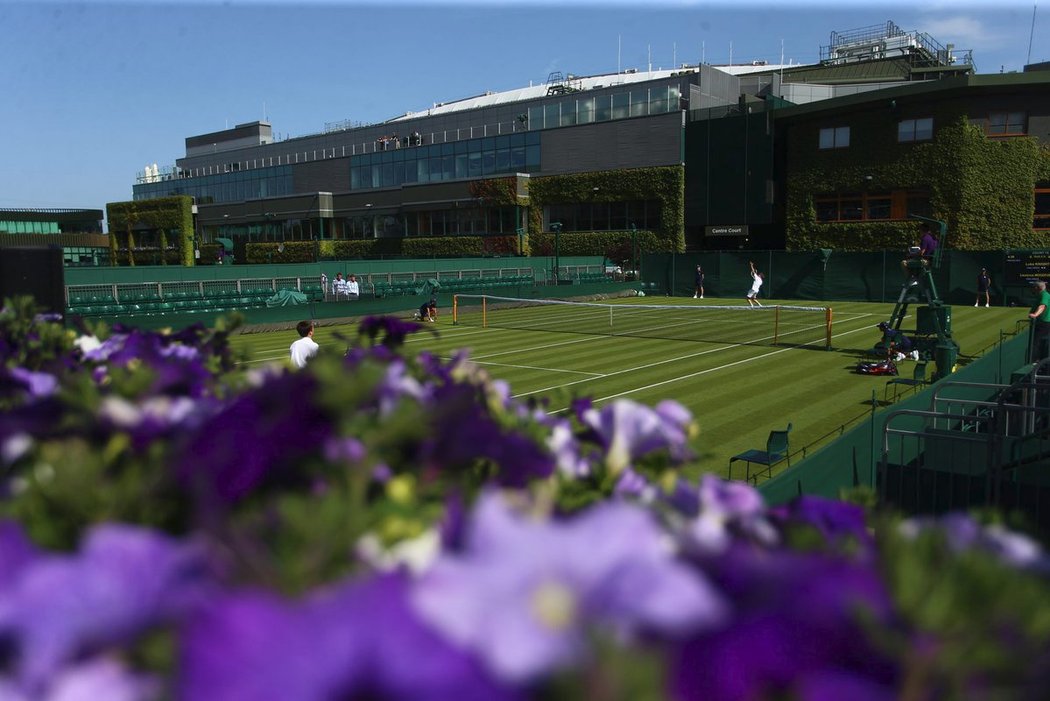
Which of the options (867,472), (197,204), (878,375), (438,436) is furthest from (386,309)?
(197,204)

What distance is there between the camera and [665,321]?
33844 millimetres

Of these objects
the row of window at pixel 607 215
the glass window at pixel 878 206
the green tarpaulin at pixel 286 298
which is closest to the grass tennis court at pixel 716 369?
the green tarpaulin at pixel 286 298

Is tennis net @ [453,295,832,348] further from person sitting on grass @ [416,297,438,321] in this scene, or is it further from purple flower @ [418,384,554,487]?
purple flower @ [418,384,554,487]

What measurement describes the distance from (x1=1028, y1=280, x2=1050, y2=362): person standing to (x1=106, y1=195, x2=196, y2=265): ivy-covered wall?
7870 centimetres

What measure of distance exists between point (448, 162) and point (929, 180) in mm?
38370

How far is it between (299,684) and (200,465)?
709 mm

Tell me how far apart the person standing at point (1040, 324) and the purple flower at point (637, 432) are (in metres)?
17.9

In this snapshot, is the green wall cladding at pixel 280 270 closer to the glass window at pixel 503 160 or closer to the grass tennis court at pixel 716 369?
the grass tennis court at pixel 716 369

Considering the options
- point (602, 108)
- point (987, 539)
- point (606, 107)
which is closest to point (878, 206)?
point (606, 107)

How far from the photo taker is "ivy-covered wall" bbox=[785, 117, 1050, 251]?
44.9 metres

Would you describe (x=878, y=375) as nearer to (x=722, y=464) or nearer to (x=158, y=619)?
(x=722, y=464)

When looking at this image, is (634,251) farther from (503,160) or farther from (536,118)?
(536,118)

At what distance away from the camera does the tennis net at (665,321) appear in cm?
2733

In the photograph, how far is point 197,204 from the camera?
302 ft
